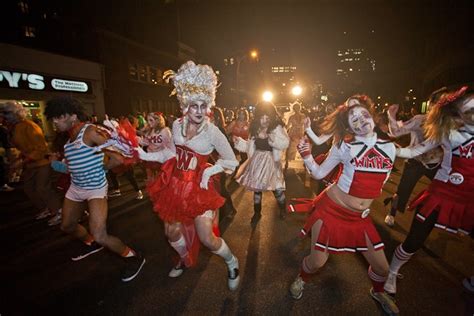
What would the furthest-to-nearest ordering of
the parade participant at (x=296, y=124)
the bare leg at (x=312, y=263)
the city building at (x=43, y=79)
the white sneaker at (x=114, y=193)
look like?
1. the city building at (x=43, y=79)
2. the parade participant at (x=296, y=124)
3. the white sneaker at (x=114, y=193)
4. the bare leg at (x=312, y=263)


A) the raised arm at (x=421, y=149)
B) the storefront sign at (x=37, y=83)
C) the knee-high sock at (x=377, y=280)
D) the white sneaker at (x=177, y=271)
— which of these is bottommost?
the white sneaker at (x=177, y=271)

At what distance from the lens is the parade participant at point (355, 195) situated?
236cm

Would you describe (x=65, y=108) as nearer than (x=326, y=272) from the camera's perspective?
Yes

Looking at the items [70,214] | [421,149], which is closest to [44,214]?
[70,214]

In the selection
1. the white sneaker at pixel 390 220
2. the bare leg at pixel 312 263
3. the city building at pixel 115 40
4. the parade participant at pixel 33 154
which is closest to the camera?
the bare leg at pixel 312 263

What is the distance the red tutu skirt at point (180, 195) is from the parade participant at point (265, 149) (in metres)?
1.89

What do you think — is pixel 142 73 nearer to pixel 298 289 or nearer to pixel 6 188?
pixel 6 188

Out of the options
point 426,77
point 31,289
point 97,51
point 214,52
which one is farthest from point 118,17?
point 426,77

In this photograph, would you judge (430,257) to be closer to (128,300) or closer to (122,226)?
(128,300)

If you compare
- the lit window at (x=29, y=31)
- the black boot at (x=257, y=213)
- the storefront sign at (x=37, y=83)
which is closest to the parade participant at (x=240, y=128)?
the black boot at (x=257, y=213)

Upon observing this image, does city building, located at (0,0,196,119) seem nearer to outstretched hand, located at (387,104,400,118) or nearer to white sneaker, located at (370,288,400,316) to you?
outstretched hand, located at (387,104,400,118)

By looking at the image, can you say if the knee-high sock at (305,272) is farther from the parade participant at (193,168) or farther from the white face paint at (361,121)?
the white face paint at (361,121)

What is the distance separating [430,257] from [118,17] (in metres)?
24.4

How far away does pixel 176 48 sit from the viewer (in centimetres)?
2858
